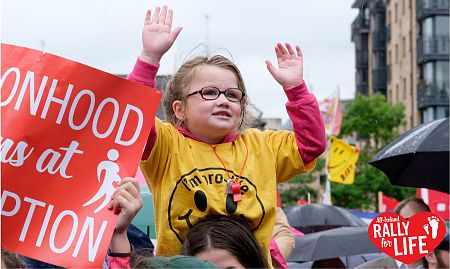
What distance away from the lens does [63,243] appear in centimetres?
357

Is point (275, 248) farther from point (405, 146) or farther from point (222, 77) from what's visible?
point (405, 146)

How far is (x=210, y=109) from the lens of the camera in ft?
13.4

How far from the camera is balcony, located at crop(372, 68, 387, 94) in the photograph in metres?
60.7

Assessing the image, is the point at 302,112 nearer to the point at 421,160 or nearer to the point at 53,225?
the point at 53,225

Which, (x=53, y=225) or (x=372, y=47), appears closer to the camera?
(x=53, y=225)

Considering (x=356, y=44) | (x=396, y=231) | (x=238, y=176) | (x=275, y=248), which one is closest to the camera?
(x=238, y=176)

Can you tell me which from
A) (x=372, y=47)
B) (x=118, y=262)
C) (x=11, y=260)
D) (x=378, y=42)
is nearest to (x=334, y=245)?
(x=11, y=260)

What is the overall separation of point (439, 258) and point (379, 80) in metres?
55.6

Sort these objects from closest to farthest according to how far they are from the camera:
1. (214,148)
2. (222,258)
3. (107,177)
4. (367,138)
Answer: (222,258) < (107,177) < (214,148) < (367,138)

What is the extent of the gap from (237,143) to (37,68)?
0.89m

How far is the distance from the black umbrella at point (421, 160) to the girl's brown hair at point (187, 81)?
3.02m

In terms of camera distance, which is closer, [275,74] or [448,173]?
[275,74]

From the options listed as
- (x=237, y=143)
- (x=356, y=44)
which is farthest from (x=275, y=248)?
(x=356, y=44)

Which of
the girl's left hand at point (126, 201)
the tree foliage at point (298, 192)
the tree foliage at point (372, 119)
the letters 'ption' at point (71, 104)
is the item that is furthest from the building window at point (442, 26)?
the girl's left hand at point (126, 201)
